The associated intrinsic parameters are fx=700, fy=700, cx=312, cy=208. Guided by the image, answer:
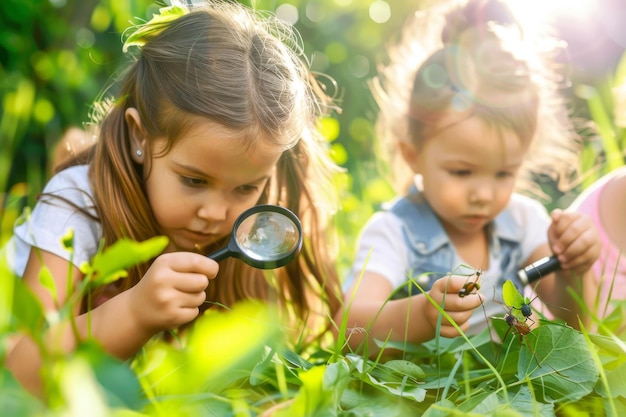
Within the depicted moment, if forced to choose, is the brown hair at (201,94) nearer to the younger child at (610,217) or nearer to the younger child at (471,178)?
the younger child at (471,178)

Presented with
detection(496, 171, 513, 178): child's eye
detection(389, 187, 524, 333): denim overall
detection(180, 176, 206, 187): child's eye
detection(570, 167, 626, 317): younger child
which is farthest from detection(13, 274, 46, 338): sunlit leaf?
detection(570, 167, 626, 317): younger child

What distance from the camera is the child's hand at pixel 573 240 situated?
1.92m

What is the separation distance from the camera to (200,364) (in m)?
0.88

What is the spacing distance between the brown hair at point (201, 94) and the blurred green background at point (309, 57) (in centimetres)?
24

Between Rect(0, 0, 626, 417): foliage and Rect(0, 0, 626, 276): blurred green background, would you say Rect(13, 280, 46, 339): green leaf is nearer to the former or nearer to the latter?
Rect(0, 0, 626, 417): foliage

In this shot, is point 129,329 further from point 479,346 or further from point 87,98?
point 87,98

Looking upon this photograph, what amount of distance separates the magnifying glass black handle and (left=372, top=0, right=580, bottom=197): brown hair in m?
0.43

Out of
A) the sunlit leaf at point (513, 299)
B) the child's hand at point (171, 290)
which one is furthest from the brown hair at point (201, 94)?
the sunlit leaf at point (513, 299)

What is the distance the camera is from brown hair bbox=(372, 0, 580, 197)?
217 centimetres

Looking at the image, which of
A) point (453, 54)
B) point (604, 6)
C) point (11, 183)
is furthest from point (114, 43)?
point (604, 6)

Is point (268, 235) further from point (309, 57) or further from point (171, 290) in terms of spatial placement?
point (309, 57)

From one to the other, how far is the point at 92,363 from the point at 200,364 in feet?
0.45

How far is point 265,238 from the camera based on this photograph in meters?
1.47

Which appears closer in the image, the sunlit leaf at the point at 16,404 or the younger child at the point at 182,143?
the sunlit leaf at the point at 16,404
